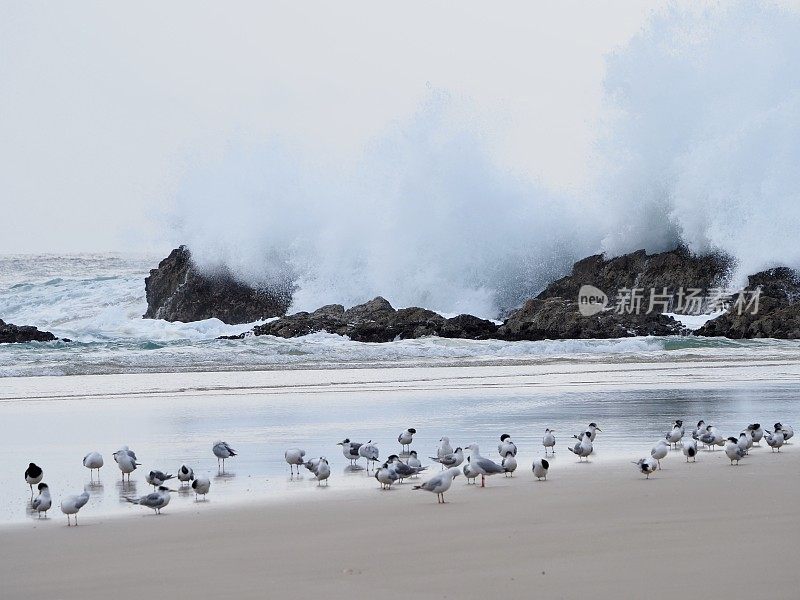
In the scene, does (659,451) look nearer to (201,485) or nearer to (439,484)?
(439,484)

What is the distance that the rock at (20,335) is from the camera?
77.9 ft

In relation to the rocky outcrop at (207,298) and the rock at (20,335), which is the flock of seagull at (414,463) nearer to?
the rock at (20,335)

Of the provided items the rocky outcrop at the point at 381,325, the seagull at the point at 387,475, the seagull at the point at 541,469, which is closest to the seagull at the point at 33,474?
the seagull at the point at 387,475

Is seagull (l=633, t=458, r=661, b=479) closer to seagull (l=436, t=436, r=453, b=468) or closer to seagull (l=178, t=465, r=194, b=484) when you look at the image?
seagull (l=436, t=436, r=453, b=468)

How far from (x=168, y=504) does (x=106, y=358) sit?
14785 mm

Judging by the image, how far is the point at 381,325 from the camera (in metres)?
24.6

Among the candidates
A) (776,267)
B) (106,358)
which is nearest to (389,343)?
(106,358)

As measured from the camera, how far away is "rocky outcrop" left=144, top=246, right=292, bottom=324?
110 feet

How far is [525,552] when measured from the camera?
442 cm

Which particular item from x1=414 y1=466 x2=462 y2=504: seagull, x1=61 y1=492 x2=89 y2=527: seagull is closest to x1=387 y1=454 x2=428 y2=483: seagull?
x1=414 y1=466 x2=462 y2=504: seagull

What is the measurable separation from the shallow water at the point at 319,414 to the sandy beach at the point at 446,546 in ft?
2.53

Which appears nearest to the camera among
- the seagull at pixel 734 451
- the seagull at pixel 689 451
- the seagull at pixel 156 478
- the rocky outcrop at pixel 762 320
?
the seagull at pixel 156 478

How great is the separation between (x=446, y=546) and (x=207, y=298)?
30073 mm

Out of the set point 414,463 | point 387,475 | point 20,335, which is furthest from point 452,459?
point 20,335
